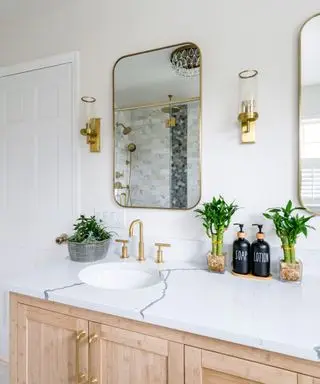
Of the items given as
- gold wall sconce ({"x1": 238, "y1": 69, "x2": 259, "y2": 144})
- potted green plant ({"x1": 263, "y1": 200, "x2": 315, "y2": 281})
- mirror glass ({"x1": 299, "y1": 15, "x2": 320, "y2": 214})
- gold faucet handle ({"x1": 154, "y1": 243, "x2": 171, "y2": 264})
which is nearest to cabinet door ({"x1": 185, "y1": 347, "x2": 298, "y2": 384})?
potted green plant ({"x1": 263, "y1": 200, "x2": 315, "y2": 281})

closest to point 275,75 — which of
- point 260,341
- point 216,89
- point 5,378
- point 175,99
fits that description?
point 216,89

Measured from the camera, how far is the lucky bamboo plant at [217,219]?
4.52ft

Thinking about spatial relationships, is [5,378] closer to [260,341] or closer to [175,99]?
[260,341]

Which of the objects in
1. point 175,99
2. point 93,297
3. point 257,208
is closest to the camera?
point 93,297

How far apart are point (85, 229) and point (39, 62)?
49.1 inches

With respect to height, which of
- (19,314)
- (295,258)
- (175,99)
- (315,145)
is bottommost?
(19,314)

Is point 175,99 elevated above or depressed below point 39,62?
below

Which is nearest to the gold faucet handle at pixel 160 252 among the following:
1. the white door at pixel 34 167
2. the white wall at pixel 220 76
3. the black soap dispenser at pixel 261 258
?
the white wall at pixel 220 76

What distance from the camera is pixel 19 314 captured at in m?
1.18

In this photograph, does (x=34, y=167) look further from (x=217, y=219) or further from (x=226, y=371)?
(x=226, y=371)

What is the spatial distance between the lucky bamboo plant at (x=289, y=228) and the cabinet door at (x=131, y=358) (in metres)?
0.66

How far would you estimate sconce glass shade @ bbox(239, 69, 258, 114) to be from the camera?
1.38 m

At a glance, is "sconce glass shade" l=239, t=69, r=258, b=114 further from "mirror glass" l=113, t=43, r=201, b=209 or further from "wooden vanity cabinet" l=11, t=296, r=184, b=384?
"wooden vanity cabinet" l=11, t=296, r=184, b=384

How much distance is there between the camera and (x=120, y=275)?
4.85 feet
